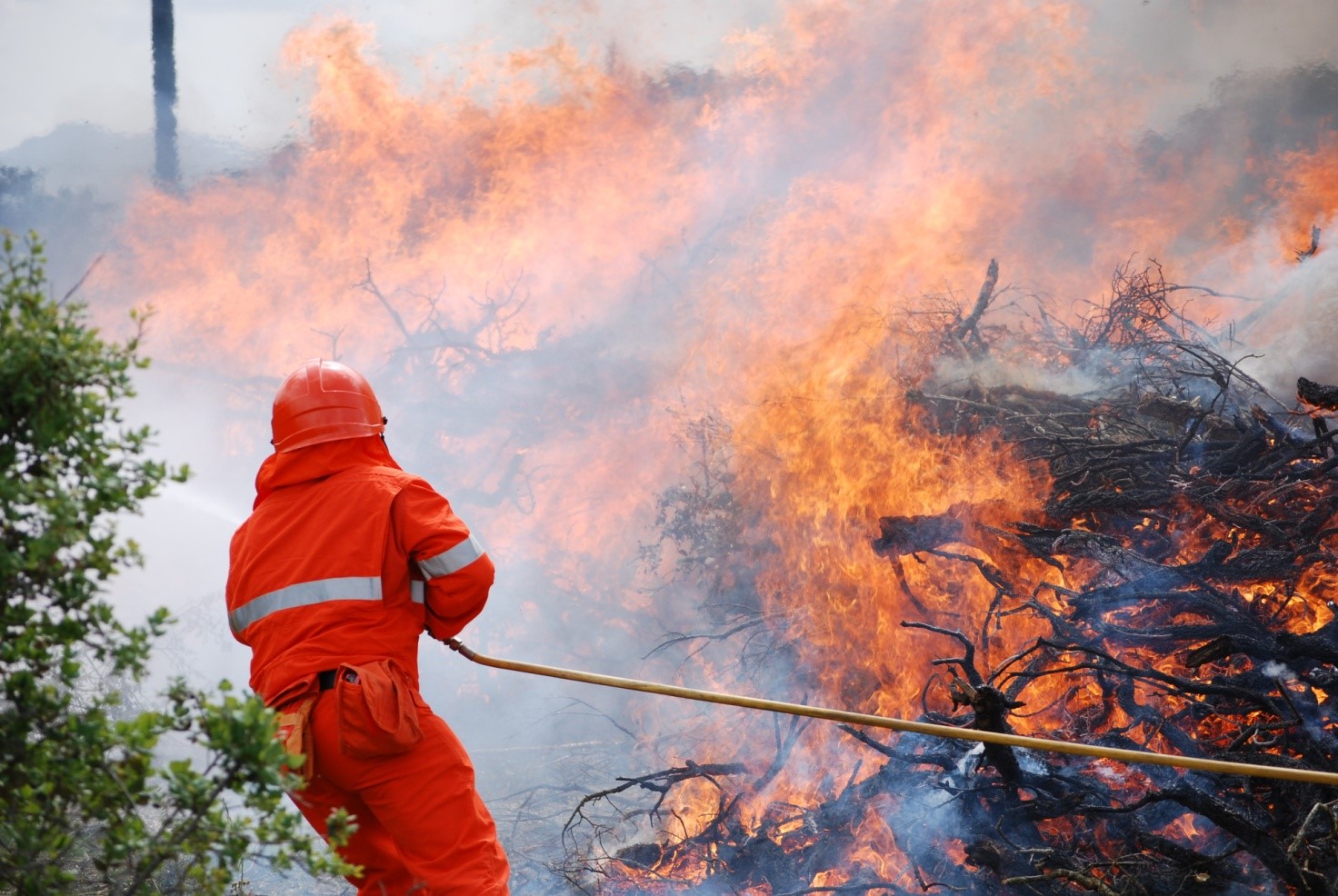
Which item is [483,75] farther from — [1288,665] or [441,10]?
[1288,665]

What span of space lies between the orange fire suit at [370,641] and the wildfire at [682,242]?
12.1 ft

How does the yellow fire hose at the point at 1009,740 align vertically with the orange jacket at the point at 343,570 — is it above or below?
below

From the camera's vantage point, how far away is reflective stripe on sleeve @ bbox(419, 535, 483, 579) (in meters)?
3.25

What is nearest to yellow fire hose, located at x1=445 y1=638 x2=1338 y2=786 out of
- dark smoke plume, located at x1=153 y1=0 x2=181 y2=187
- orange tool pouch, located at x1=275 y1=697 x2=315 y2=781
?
orange tool pouch, located at x1=275 y1=697 x2=315 y2=781

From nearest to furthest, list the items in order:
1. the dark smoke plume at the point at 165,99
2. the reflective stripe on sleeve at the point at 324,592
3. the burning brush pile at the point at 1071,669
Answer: the reflective stripe on sleeve at the point at 324,592 → the burning brush pile at the point at 1071,669 → the dark smoke plume at the point at 165,99

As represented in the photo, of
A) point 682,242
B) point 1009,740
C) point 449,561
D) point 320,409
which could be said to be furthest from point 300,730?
point 682,242

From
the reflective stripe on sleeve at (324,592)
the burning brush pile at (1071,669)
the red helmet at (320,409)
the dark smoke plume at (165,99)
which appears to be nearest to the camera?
the reflective stripe on sleeve at (324,592)

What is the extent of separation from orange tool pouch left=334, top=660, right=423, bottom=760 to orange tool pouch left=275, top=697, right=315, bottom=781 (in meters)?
0.10

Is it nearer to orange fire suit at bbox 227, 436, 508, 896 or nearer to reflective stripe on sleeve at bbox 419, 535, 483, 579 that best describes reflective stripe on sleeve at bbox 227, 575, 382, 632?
orange fire suit at bbox 227, 436, 508, 896

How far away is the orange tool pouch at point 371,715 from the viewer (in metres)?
Answer: 3.04

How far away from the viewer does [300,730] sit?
3037mm

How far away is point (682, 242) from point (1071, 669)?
528cm

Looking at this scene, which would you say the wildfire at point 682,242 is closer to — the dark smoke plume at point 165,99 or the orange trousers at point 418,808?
the dark smoke plume at point 165,99

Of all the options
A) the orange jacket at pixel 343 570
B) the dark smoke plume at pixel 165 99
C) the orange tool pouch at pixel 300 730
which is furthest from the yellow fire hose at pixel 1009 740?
the dark smoke plume at pixel 165 99
